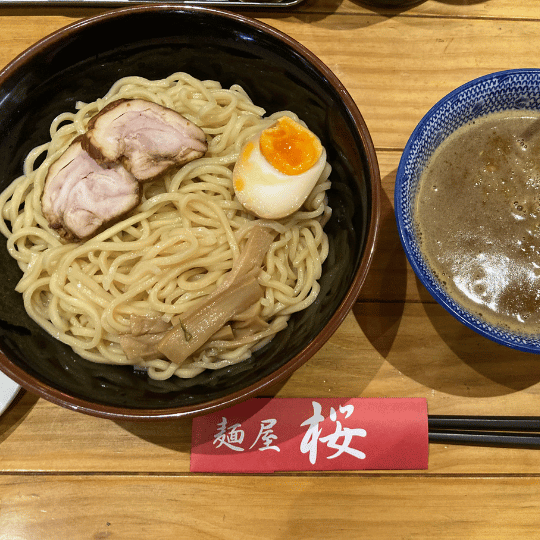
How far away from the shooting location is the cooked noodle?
5.19 ft

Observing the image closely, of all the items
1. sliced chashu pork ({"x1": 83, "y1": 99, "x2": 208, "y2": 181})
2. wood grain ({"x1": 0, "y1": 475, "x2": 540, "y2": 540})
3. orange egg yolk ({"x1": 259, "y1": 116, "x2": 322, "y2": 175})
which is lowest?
wood grain ({"x1": 0, "y1": 475, "x2": 540, "y2": 540})

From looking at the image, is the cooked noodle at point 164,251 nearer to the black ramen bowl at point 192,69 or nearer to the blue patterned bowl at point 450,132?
the black ramen bowl at point 192,69

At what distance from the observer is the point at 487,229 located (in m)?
1.54

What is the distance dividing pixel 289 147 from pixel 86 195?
2.49 ft

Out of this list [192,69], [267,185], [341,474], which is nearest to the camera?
[267,185]

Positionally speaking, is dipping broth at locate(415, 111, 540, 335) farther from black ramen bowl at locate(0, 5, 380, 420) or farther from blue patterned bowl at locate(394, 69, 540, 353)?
black ramen bowl at locate(0, 5, 380, 420)

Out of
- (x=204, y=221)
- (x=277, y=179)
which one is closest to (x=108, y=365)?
(x=204, y=221)

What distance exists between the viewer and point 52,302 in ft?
5.26

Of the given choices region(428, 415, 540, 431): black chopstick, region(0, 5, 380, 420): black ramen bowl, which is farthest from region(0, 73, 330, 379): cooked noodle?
region(428, 415, 540, 431): black chopstick

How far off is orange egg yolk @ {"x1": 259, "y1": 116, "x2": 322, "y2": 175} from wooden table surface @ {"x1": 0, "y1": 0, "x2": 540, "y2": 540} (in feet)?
1.59

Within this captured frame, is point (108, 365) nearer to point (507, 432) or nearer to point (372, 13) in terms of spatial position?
point (507, 432)

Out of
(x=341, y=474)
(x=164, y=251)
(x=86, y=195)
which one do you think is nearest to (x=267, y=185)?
(x=164, y=251)

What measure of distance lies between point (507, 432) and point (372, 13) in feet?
6.48

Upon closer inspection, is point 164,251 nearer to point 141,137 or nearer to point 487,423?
point 141,137
